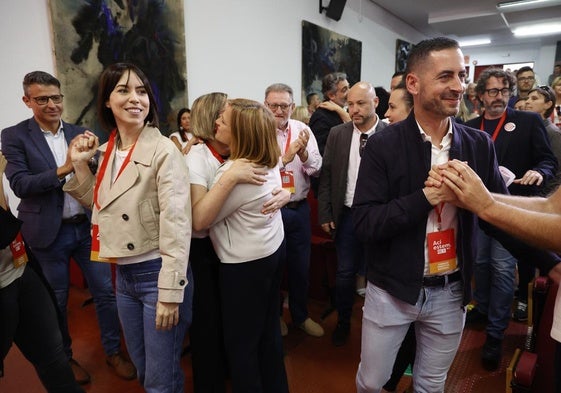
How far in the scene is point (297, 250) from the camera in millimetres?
2682

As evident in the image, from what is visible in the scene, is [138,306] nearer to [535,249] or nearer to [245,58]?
[535,249]

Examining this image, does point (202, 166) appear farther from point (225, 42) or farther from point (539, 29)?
point (539, 29)

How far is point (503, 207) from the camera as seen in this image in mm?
1149

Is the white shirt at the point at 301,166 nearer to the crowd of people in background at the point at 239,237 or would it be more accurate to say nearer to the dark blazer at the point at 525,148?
the crowd of people in background at the point at 239,237

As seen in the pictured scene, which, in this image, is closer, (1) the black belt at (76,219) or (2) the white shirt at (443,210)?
(2) the white shirt at (443,210)

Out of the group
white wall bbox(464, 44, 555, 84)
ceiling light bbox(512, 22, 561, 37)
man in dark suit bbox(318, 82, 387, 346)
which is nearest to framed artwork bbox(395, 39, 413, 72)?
ceiling light bbox(512, 22, 561, 37)

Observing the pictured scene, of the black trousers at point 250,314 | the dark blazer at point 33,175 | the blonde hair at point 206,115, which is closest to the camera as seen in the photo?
the black trousers at point 250,314

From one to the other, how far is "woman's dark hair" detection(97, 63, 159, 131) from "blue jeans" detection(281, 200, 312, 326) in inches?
49.1

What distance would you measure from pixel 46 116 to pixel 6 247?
3.54 ft

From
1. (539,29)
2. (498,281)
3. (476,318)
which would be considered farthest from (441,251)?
(539,29)

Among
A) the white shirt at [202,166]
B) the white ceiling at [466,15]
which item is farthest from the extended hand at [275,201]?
the white ceiling at [466,15]

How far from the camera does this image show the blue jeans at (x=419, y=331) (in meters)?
1.46

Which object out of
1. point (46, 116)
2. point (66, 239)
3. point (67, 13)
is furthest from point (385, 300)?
point (67, 13)

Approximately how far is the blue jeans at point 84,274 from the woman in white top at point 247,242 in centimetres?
106
